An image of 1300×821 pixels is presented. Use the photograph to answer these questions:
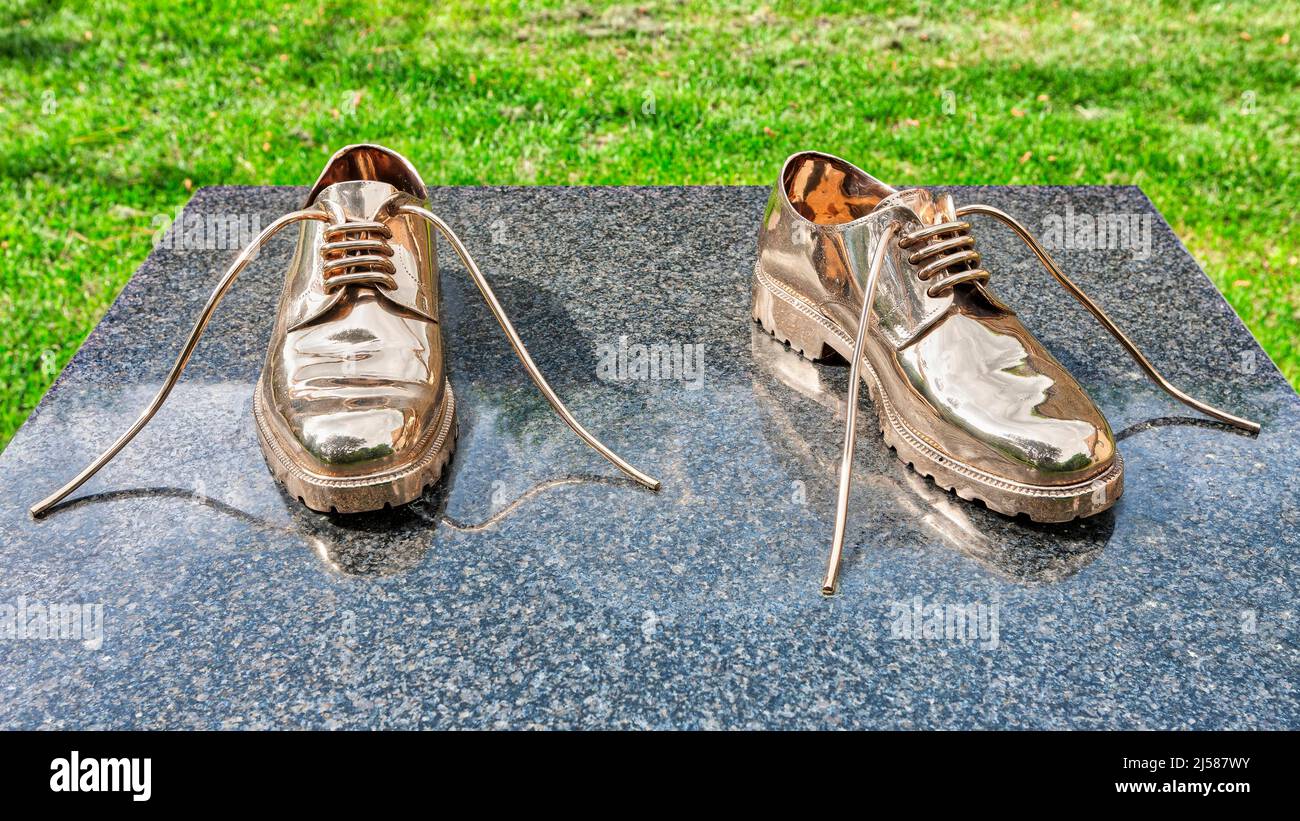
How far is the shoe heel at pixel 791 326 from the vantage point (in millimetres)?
1885

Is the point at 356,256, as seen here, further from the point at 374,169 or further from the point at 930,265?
the point at 930,265

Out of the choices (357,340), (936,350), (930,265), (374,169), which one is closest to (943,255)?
(930,265)

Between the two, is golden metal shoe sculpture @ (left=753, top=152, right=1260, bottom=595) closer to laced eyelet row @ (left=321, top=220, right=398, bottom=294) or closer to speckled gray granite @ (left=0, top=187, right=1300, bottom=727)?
speckled gray granite @ (left=0, top=187, right=1300, bottom=727)

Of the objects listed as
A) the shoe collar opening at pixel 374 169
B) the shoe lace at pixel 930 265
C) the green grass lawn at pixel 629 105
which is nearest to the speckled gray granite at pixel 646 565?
the shoe lace at pixel 930 265

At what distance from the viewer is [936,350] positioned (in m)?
1.60

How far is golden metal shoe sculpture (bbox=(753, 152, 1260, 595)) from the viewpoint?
1481 millimetres

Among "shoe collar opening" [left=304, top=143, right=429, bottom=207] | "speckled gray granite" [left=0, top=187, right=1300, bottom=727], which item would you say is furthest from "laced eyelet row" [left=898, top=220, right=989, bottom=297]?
"shoe collar opening" [left=304, top=143, right=429, bottom=207]

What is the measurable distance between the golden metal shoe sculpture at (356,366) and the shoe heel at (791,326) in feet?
1.46

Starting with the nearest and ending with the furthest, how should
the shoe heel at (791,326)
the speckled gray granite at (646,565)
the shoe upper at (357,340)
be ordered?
the speckled gray granite at (646,565), the shoe upper at (357,340), the shoe heel at (791,326)

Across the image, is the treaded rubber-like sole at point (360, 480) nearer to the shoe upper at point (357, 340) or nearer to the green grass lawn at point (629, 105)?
A: the shoe upper at point (357, 340)

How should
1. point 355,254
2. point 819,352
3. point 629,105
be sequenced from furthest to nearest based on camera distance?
point 629,105
point 819,352
point 355,254

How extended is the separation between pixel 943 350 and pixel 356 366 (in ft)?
2.88

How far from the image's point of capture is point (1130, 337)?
2037mm
